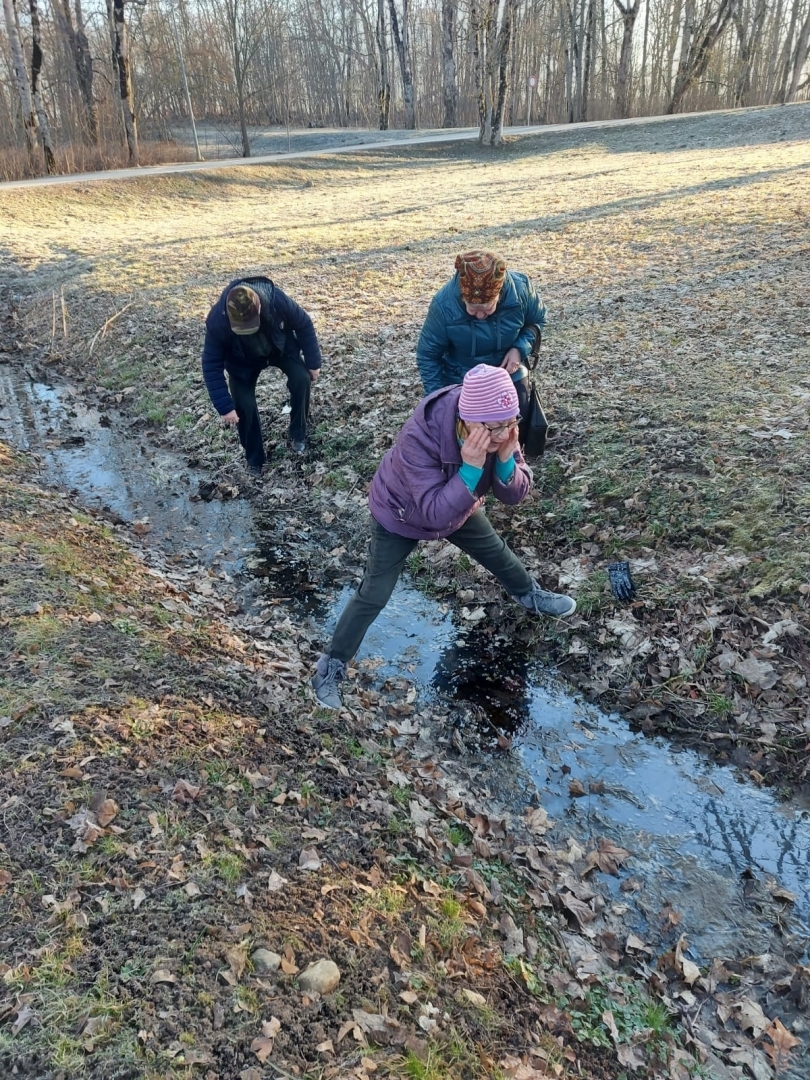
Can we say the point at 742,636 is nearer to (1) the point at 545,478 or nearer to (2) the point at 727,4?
(1) the point at 545,478

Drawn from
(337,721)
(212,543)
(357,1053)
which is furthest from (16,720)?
(212,543)

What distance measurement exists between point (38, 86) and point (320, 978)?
104ft

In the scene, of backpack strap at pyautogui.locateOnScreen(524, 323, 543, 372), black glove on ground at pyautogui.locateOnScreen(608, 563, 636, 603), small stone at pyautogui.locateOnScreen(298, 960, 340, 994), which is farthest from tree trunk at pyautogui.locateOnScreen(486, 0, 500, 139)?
small stone at pyautogui.locateOnScreen(298, 960, 340, 994)

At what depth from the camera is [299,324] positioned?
23.1 ft

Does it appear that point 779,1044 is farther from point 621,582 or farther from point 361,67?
point 361,67

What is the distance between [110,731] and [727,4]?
47378 mm

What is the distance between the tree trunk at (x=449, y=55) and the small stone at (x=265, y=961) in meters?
46.0

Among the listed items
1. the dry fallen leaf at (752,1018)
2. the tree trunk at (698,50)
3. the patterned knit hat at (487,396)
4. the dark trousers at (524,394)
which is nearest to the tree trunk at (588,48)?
the tree trunk at (698,50)

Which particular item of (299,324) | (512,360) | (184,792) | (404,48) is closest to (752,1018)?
(184,792)

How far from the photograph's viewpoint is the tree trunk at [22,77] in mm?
23016

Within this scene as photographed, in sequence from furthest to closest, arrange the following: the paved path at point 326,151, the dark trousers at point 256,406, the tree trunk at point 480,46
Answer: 1. the tree trunk at point 480,46
2. the paved path at point 326,151
3. the dark trousers at point 256,406

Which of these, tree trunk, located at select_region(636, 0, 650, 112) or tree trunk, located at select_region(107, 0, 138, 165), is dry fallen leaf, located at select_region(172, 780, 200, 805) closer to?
tree trunk, located at select_region(107, 0, 138, 165)

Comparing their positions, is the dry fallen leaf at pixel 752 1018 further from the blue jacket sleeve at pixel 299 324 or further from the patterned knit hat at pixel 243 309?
the blue jacket sleeve at pixel 299 324

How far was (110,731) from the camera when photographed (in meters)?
4.00
